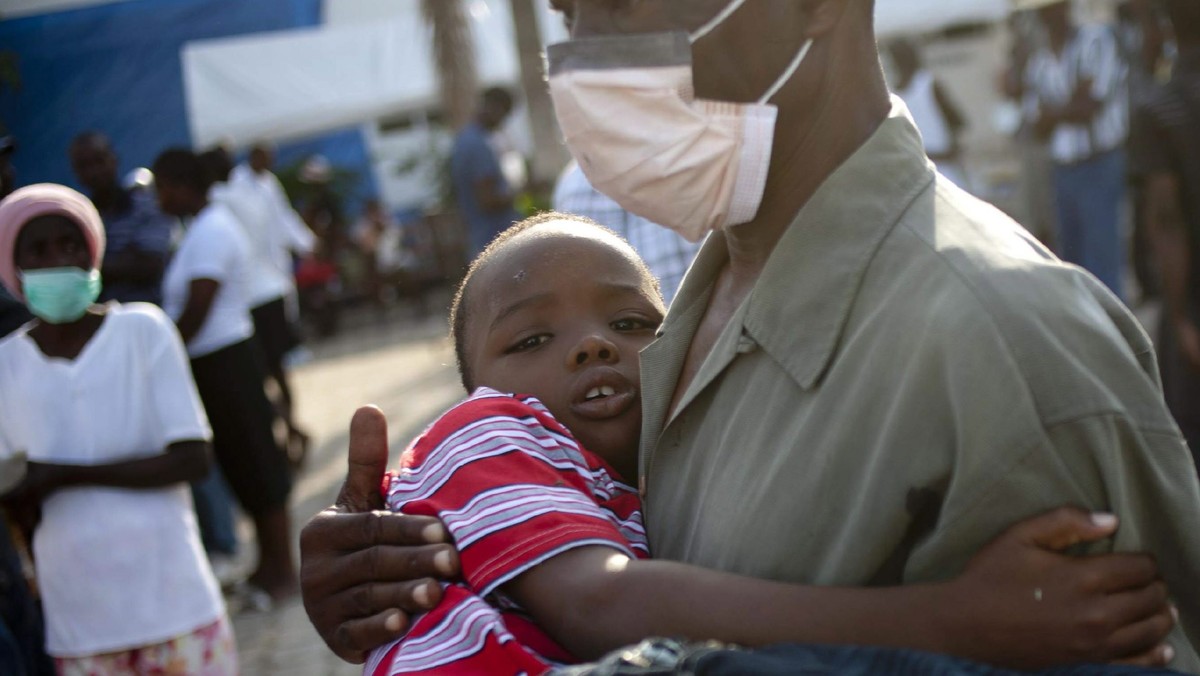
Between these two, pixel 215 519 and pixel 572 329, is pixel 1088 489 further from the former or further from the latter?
pixel 215 519

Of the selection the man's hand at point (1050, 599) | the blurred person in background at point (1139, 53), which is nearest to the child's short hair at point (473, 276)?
the man's hand at point (1050, 599)

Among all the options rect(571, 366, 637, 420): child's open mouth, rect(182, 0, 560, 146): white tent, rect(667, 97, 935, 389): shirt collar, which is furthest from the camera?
rect(182, 0, 560, 146): white tent

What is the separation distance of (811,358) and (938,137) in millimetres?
6607

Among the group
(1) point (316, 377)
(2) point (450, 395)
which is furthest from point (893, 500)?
(1) point (316, 377)

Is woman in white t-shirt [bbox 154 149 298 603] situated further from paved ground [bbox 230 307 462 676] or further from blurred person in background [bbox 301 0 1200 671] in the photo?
blurred person in background [bbox 301 0 1200 671]

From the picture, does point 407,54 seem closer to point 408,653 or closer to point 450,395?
point 450,395

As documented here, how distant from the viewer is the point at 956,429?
54.7 inches

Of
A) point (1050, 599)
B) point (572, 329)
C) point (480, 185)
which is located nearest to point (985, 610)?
point (1050, 599)

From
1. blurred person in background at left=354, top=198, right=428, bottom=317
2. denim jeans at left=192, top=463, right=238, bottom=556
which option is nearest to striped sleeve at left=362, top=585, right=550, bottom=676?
denim jeans at left=192, top=463, right=238, bottom=556

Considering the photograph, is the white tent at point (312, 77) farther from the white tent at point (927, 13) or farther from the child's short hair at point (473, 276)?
the child's short hair at point (473, 276)

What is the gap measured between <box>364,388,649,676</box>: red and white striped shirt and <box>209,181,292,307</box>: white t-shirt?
25.1 feet

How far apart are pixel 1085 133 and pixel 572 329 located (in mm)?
7017

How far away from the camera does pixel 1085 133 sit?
847cm

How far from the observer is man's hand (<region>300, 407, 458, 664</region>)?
1.80 m
